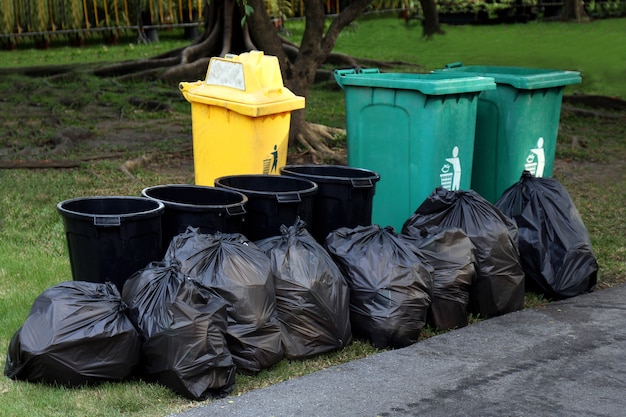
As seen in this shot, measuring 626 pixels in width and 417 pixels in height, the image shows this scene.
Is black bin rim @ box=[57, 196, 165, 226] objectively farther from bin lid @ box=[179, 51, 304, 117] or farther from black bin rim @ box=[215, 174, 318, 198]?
bin lid @ box=[179, 51, 304, 117]

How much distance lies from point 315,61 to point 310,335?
213 inches

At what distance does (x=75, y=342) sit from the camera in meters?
3.79

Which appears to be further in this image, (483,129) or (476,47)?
(476,47)

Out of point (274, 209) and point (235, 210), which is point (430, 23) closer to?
point (274, 209)

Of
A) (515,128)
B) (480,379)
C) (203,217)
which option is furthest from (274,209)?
(515,128)

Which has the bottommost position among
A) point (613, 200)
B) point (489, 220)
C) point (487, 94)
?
point (613, 200)

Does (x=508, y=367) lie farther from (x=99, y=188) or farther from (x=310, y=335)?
(x=99, y=188)

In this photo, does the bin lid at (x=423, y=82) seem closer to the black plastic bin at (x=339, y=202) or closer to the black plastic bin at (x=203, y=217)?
the black plastic bin at (x=339, y=202)

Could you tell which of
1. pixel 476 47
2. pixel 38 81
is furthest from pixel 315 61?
pixel 476 47

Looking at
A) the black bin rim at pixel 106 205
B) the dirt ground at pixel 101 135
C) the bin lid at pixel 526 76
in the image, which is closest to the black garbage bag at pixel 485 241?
the bin lid at pixel 526 76

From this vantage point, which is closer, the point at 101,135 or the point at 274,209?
the point at 274,209

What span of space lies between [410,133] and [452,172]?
1.34 feet

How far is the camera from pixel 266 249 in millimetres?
4512

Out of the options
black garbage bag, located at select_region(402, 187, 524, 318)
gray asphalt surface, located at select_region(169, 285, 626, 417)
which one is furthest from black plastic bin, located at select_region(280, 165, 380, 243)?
gray asphalt surface, located at select_region(169, 285, 626, 417)
